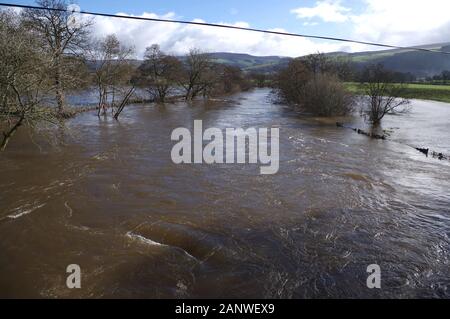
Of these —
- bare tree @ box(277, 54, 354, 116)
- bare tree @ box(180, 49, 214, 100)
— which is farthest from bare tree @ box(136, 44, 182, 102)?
bare tree @ box(277, 54, 354, 116)

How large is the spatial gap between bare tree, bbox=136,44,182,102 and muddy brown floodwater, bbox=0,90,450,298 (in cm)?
2945

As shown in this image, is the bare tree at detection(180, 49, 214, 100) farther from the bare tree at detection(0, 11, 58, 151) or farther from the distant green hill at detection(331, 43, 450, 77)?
the distant green hill at detection(331, 43, 450, 77)

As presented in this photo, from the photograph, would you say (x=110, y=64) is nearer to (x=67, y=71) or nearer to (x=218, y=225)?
(x=67, y=71)

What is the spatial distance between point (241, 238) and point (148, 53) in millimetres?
44641

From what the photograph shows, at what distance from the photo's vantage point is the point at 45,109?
569 inches

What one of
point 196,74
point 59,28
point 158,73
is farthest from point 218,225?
point 196,74

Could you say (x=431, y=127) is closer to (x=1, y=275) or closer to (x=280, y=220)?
(x=280, y=220)

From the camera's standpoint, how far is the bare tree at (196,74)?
54938mm

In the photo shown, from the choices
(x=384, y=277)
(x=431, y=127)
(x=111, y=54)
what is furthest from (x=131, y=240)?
(x=431, y=127)

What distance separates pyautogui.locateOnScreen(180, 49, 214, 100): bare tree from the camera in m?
54.9

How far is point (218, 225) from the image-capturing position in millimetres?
10594

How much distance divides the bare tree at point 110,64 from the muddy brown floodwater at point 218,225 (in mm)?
14829

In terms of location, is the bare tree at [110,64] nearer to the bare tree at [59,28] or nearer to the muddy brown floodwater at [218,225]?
the bare tree at [59,28]

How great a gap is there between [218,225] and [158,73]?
4249 cm
